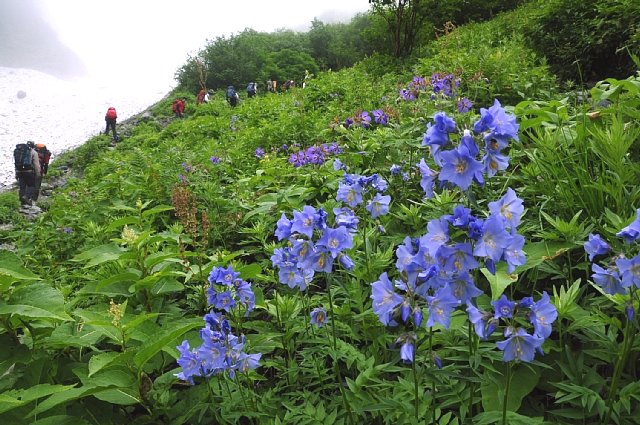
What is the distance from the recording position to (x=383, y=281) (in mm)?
1170

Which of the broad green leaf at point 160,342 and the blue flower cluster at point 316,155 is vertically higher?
the blue flower cluster at point 316,155

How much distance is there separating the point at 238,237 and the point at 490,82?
11.5 ft

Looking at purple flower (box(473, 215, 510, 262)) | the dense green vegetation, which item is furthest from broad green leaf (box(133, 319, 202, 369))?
purple flower (box(473, 215, 510, 262))

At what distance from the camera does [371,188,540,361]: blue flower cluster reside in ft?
3.35

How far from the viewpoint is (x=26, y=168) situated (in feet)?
42.2

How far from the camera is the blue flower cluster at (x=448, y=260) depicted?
1.02m

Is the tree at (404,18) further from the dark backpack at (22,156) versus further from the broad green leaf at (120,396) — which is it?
the broad green leaf at (120,396)

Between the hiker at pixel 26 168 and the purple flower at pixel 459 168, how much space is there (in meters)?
14.6

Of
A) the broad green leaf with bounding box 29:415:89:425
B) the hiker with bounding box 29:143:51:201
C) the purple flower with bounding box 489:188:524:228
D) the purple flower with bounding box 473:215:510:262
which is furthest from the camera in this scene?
the hiker with bounding box 29:143:51:201

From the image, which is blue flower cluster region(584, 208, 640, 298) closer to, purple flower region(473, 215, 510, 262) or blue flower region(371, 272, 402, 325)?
purple flower region(473, 215, 510, 262)

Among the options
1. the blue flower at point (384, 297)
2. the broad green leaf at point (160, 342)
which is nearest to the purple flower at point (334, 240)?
the blue flower at point (384, 297)

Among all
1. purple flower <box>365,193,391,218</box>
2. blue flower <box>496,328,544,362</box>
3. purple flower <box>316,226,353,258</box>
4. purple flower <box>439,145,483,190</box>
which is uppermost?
purple flower <box>439,145,483,190</box>

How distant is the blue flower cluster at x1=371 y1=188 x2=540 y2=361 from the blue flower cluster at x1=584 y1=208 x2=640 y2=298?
0.24 metres

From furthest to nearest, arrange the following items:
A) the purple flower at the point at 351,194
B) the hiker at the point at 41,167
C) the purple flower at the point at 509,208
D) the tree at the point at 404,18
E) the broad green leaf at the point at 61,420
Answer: the hiker at the point at 41,167 → the tree at the point at 404,18 → the purple flower at the point at 351,194 → the broad green leaf at the point at 61,420 → the purple flower at the point at 509,208
